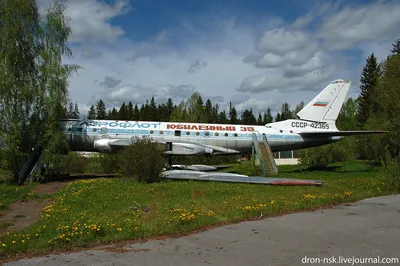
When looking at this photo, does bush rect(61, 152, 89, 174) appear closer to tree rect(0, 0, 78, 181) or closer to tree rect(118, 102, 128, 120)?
tree rect(0, 0, 78, 181)

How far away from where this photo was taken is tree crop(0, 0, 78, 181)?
65.4 ft

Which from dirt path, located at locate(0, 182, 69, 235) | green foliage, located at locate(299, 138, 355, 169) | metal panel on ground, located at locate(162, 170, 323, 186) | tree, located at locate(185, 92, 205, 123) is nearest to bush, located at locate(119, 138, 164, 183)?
metal panel on ground, located at locate(162, 170, 323, 186)

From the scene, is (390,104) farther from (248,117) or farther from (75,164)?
(248,117)

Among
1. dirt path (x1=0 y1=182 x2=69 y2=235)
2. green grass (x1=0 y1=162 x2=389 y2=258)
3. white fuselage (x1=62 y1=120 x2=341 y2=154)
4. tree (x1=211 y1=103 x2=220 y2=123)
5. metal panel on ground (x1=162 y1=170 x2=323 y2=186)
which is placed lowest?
dirt path (x1=0 y1=182 x2=69 y2=235)

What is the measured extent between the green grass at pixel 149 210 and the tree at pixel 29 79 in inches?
260

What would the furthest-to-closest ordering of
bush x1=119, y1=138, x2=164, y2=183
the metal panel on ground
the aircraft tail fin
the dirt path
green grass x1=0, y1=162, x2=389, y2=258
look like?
the aircraft tail fin < bush x1=119, y1=138, x2=164, y2=183 < the metal panel on ground < the dirt path < green grass x1=0, y1=162, x2=389, y2=258

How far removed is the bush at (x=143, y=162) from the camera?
723 inches

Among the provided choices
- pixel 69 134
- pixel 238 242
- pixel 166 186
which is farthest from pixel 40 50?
pixel 238 242

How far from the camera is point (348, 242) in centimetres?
689

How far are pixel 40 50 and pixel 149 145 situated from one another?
31.1ft

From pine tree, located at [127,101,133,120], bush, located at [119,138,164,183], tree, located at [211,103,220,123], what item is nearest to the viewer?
bush, located at [119,138,164,183]

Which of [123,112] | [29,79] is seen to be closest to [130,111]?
[123,112]

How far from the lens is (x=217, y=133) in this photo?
26969mm

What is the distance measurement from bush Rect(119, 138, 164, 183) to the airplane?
5321 millimetres
